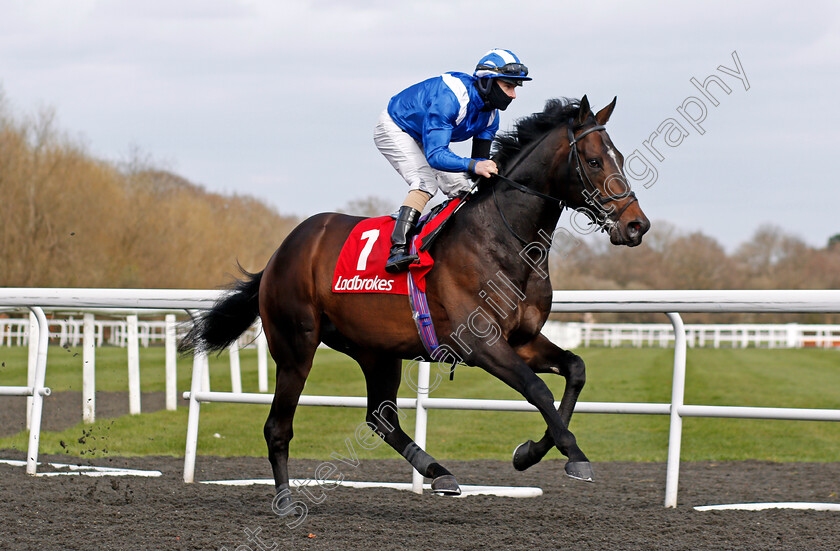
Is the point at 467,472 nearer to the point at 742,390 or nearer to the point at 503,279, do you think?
the point at 503,279

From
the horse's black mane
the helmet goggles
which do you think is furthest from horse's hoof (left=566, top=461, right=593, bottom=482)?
the helmet goggles

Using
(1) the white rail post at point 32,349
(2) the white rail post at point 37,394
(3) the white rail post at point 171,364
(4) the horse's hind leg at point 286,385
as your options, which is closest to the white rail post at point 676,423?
(4) the horse's hind leg at point 286,385

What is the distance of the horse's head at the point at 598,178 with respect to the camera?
142 inches

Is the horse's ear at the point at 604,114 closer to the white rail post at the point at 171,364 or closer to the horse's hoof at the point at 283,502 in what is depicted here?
the horse's hoof at the point at 283,502

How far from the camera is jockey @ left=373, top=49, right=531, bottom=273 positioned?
4.03m

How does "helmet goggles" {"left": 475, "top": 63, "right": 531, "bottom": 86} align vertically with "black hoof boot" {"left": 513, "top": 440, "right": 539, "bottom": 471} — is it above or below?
above

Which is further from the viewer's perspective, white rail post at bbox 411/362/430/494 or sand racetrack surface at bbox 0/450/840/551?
white rail post at bbox 411/362/430/494

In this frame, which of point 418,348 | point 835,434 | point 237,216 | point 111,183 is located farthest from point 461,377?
point 237,216

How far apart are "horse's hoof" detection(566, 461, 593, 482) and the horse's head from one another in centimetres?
88

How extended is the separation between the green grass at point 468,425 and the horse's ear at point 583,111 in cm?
348

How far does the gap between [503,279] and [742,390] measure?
11461 millimetres

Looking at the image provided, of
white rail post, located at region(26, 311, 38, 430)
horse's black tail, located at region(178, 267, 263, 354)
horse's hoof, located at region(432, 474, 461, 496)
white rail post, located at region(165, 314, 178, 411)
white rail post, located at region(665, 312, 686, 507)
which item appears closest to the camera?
horse's hoof, located at region(432, 474, 461, 496)

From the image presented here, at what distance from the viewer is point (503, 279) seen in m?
3.90

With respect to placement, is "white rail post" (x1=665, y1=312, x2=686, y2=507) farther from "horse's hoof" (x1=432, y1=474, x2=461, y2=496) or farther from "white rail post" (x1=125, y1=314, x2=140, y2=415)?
"white rail post" (x1=125, y1=314, x2=140, y2=415)
